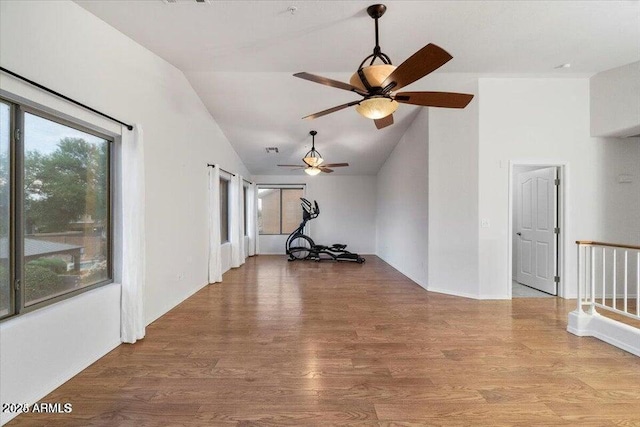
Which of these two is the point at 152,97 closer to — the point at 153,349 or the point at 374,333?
the point at 153,349

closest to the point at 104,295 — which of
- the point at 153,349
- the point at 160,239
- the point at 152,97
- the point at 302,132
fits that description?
the point at 153,349

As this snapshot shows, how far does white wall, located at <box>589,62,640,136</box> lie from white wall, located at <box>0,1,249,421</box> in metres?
6.50

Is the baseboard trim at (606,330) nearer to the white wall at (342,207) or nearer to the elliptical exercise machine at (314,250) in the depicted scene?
the elliptical exercise machine at (314,250)

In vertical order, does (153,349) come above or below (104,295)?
below

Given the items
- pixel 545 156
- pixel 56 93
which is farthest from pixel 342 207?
pixel 56 93

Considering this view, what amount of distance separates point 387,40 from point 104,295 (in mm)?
4123

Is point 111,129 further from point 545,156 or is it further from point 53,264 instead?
point 545,156

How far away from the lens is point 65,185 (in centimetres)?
262

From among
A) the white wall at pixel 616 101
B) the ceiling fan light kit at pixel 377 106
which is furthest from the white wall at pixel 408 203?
the ceiling fan light kit at pixel 377 106

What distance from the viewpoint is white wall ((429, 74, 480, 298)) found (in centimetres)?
469

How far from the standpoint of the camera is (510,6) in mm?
2852

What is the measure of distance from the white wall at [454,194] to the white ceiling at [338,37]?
51 cm

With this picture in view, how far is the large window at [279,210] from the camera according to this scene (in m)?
10.0

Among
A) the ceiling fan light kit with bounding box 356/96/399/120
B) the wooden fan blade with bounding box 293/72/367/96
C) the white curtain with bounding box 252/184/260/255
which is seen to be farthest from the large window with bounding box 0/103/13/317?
the white curtain with bounding box 252/184/260/255
